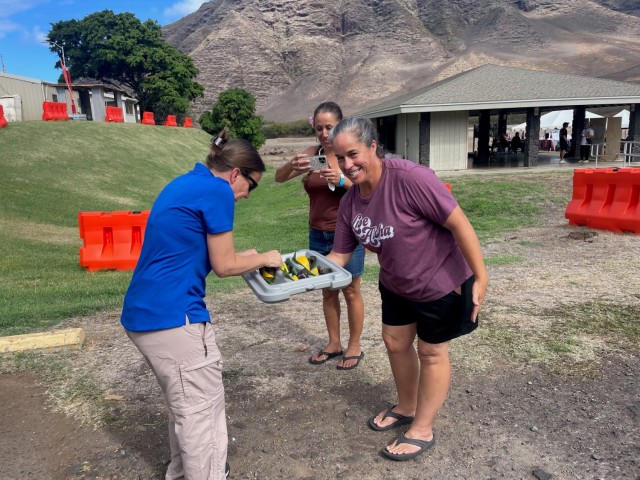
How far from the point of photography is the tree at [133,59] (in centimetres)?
5703

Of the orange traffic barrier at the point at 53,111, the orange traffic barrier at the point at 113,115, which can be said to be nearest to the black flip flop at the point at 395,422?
the orange traffic barrier at the point at 53,111

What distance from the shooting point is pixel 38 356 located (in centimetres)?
448

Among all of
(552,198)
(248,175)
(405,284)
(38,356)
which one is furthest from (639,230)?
(38,356)

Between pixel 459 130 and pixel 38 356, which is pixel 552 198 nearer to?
pixel 459 130

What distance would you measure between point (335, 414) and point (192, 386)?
1.35 meters

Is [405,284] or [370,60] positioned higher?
[370,60]

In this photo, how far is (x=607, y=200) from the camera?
922 cm

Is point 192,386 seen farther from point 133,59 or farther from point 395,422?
point 133,59

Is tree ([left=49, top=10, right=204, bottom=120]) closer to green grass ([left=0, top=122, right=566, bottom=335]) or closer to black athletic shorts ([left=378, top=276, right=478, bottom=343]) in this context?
green grass ([left=0, top=122, right=566, bottom=335])

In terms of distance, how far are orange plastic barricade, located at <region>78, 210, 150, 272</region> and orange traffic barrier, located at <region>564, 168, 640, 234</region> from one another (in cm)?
765

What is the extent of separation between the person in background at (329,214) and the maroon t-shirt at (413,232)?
969 mm

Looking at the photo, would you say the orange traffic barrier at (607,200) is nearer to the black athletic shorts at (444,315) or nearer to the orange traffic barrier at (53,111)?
the black athletic shorts at (444,315)

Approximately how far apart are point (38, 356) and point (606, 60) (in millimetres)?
118869

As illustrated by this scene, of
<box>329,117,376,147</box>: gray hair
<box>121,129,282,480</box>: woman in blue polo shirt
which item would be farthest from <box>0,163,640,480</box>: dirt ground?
<box>329,117,376,147</box>: gray hair
